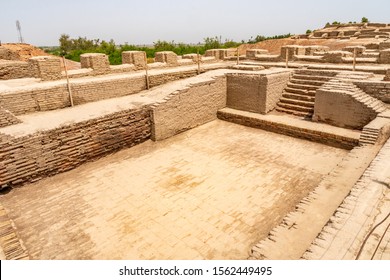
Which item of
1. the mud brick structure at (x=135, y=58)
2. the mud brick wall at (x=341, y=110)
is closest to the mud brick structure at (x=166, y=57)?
the mud brick structure at (x=135, y=58)

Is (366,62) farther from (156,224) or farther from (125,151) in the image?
(156,224)

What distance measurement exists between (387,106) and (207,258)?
679 centimetres

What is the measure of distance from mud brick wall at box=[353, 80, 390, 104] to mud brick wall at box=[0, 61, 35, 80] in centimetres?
1103

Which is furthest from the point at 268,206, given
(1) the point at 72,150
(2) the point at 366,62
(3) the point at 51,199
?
(2) the point at 366,62

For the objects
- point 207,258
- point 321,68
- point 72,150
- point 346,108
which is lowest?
point 207,258

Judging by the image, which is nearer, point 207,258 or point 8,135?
point 207,258

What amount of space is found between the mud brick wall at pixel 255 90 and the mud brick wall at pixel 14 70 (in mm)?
7388

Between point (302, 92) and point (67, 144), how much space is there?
24.0ft

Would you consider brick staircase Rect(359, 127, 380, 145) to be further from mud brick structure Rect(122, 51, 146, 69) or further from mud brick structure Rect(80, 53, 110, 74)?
mud brick structure Rect(80, 53, 110, 74)

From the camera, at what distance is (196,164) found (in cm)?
665

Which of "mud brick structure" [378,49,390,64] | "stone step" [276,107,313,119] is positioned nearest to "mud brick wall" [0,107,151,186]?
"stone step" [276,107,313,119]

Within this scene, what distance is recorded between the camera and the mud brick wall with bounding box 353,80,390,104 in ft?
25.8

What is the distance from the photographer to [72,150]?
6.58 m

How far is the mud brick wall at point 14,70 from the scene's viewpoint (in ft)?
35.1
